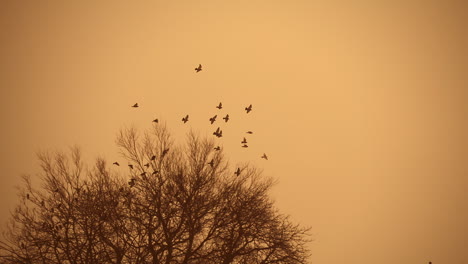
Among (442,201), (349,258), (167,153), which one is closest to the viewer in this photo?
(167,153)

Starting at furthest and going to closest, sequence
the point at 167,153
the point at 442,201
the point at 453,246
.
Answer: the point at 442,201, the point at 453,246, the point at 167,153

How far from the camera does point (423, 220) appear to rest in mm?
113562

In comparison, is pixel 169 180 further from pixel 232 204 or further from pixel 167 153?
pixel 232 204

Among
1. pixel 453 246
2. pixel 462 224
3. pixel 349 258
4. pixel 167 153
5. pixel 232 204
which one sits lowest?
pixel 232 204

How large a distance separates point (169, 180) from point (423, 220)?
4750 inches

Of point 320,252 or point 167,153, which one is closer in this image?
point 167,153

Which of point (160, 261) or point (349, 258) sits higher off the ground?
point (349, 258)

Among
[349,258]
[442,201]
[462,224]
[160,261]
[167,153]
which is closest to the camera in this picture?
[160,261]

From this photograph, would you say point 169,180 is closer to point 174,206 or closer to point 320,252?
point 174,206

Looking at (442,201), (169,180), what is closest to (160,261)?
(169,180)

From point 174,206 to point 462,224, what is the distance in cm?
11588

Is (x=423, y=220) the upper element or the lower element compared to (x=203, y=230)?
upper

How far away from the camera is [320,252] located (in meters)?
71.2

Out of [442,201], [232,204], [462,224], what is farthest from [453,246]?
[232,204]
